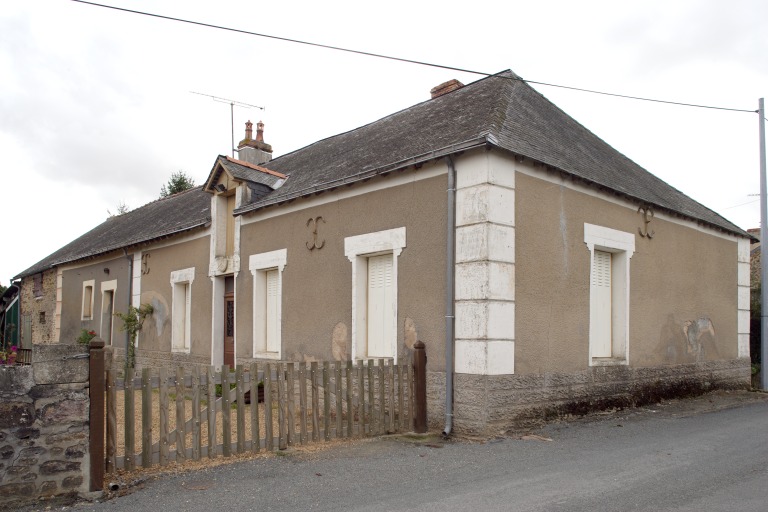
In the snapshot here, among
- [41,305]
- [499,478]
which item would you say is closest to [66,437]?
[499,478]

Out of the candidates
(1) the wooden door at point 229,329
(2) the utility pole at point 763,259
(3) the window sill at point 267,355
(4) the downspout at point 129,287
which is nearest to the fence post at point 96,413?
(3) the window sill at point 267,355

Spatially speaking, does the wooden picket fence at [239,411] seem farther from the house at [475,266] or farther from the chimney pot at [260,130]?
the chimney pot at [260,130]

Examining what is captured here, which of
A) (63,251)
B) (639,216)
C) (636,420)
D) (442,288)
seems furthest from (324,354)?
(63,251)

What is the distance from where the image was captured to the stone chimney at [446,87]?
13.1 metres

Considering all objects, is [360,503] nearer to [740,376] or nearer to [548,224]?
[548,224]

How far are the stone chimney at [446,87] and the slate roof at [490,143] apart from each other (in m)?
0.46

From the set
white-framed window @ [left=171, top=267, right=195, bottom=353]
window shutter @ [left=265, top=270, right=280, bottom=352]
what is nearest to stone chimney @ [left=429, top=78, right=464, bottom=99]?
window shutter @ [left=265, top=270, right=280, bottom=352]

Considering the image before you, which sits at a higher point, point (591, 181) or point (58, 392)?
point (591, 181)

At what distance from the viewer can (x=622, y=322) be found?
10.5 m

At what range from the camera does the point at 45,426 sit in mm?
5359

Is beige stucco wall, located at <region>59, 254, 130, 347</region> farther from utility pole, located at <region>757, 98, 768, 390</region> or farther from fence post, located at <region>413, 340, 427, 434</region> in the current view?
utility pole, located at <region>757, 98, 768, 390</region>

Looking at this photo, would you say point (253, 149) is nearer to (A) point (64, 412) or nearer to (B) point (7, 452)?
(A) point (64, 412)

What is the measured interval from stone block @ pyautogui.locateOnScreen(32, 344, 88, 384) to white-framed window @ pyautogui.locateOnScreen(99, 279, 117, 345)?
13246 millimetres

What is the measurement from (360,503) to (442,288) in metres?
3.93
